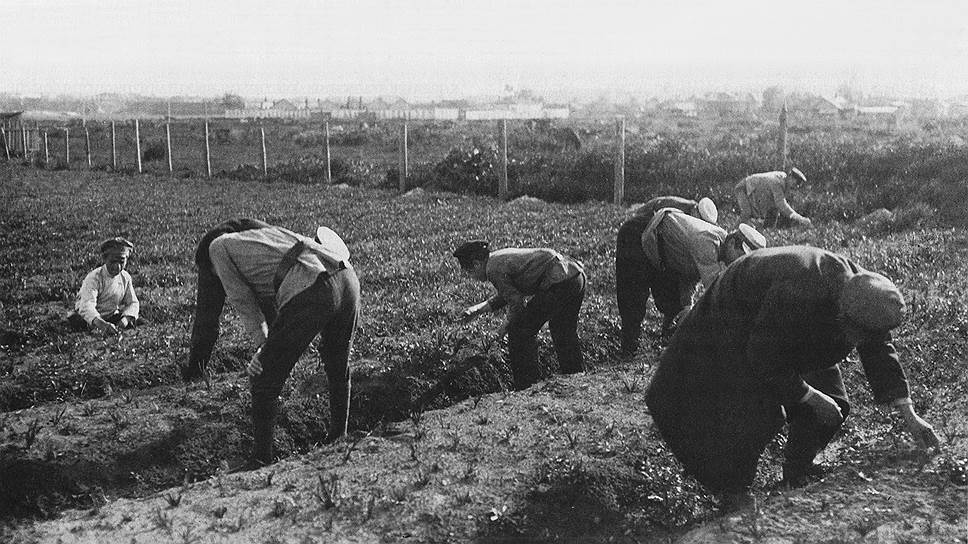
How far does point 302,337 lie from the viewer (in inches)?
222

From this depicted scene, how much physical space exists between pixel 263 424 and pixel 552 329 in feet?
8.23

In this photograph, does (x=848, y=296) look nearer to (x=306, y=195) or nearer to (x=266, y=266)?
(x=266, y=266)

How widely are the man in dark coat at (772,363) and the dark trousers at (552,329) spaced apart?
222 cm

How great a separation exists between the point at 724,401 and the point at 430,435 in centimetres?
213

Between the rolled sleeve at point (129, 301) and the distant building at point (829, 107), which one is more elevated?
the distant building at point (829, 107)

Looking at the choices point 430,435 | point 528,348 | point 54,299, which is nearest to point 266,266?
point 430,435

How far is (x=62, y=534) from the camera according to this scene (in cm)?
499

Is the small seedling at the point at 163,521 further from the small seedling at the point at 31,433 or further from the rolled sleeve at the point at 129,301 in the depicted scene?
the rolled sleeve at the point at 129,301

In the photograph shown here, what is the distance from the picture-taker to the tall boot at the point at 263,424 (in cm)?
580

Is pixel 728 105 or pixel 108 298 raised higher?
pixel 728 105

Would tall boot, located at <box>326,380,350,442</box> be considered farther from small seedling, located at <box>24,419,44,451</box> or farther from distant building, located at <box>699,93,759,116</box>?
distant building, located at <box>699,93,759,116</box>

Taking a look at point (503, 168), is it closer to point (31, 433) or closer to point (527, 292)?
point (527, 292)

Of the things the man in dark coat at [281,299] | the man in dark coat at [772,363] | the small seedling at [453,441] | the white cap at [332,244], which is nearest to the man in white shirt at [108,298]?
the man in dark coat at [281,299]

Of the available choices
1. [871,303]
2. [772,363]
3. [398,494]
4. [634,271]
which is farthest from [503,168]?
[871,303]
